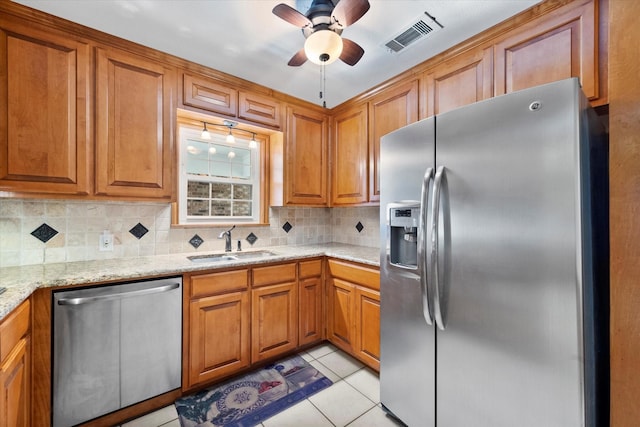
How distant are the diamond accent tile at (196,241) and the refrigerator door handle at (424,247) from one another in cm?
191

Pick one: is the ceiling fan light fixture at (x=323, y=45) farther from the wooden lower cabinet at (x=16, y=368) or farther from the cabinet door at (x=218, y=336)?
the wooden lower cabinet at (x=16, y=368)

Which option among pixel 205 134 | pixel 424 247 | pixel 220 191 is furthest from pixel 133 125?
pixel 424 247

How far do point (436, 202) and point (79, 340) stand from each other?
79.7 inches

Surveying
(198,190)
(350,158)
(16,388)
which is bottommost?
(16,388)

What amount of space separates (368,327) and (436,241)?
108 cm

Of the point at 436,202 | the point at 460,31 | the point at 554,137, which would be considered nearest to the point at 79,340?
the point at 436,202

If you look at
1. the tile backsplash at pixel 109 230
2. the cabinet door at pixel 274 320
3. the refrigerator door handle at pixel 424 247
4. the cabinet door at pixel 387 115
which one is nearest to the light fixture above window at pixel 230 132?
the tile backsplash at pixel 109 230

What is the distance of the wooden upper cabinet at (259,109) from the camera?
7.55 ft

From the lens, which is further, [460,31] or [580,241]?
[460,31]

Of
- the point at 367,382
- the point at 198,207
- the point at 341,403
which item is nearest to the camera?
the point at 341,403

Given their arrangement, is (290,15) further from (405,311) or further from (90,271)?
(90,271)

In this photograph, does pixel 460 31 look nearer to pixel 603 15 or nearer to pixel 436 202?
pixel 603 15

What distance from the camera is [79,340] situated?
1448 millimetres

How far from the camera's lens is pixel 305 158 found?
274 cm
